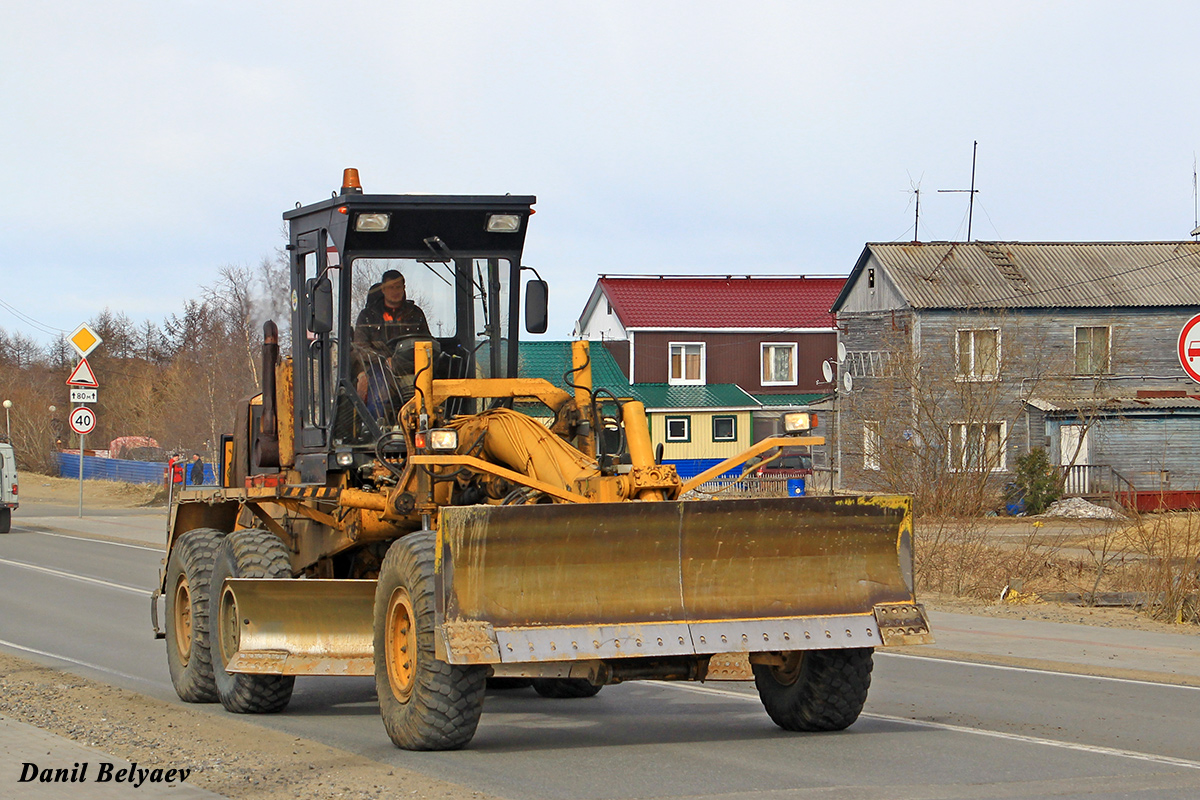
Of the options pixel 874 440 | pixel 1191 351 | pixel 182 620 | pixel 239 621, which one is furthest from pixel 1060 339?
pixel 239 621

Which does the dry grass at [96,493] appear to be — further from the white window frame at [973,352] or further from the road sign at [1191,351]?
the road sign at [1191,351]

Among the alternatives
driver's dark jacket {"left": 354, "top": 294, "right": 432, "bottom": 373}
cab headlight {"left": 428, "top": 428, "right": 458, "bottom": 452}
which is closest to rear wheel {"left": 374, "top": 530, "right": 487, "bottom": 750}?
cab headlight {"left": 428, "top": 428, "right": 458, "bottom": 452}

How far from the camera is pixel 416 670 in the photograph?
789cm

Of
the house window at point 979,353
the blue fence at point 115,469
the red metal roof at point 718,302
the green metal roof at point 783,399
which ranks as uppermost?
the red metal roof at point 718,302

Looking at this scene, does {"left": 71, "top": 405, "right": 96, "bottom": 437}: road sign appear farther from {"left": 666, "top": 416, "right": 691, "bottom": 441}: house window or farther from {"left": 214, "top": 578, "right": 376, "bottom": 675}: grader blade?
{"left": 666, "top": 416, "right": 691, "bottom": 441}: house window

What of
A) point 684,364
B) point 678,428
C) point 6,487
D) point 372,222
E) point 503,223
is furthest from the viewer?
point 684,364

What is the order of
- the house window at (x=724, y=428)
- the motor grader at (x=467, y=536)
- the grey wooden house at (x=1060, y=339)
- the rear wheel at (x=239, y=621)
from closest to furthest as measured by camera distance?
the motor grader at (x=467, y=536) < the rear wheel at (x=239, y=621) < the grey wooden house at (x=1060, y=339) < the house window at (x=724, y=428)

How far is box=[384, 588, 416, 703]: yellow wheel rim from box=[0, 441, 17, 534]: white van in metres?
25.5

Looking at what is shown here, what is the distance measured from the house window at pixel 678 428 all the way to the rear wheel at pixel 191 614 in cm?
4417

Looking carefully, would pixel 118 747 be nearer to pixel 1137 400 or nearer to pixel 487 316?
pixel 487 316

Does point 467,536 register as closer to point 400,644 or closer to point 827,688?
point 400,644

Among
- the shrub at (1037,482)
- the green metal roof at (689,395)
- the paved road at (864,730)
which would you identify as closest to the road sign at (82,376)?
the paved road at (864,730)

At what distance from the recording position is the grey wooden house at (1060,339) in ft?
138

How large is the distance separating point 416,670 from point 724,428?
4852 cm
